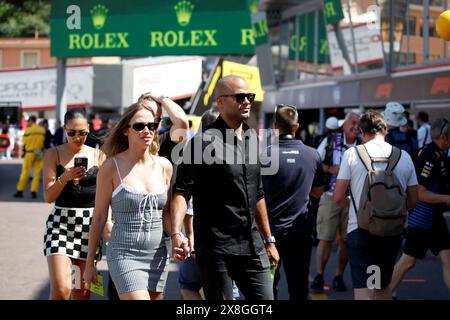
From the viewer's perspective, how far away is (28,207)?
16.6 metres

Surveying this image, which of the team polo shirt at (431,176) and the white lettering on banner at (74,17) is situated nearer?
the team polo shirt at (431,176)

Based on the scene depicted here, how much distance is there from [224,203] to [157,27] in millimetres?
16359

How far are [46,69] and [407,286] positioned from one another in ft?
106

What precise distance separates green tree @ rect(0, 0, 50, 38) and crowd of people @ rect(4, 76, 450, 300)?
3531cm

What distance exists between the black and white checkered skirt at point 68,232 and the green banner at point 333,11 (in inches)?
622

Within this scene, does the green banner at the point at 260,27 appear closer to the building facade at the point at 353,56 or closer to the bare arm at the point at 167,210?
the building facade at the point at 353,56

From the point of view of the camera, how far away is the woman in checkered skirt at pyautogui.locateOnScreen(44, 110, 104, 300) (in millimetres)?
5840

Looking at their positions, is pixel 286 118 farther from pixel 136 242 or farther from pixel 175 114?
pixel 136 242

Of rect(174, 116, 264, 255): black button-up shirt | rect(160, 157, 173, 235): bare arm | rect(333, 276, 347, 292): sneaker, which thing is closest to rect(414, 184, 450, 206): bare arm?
rect(333, 276, 347, 292): sneaker

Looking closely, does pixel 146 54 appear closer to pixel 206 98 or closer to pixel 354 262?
pixel 206 98

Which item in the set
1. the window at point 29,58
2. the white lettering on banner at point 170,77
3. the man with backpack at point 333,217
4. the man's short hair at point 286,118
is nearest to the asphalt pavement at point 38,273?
the man with backpack at point 333,217

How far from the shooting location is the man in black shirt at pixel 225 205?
15.9 ft

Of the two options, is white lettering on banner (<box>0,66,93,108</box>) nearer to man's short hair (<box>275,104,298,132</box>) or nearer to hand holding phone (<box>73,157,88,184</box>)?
man's short hair (<box>275,104,298,132</box>)

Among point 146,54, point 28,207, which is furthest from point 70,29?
point 28,207
